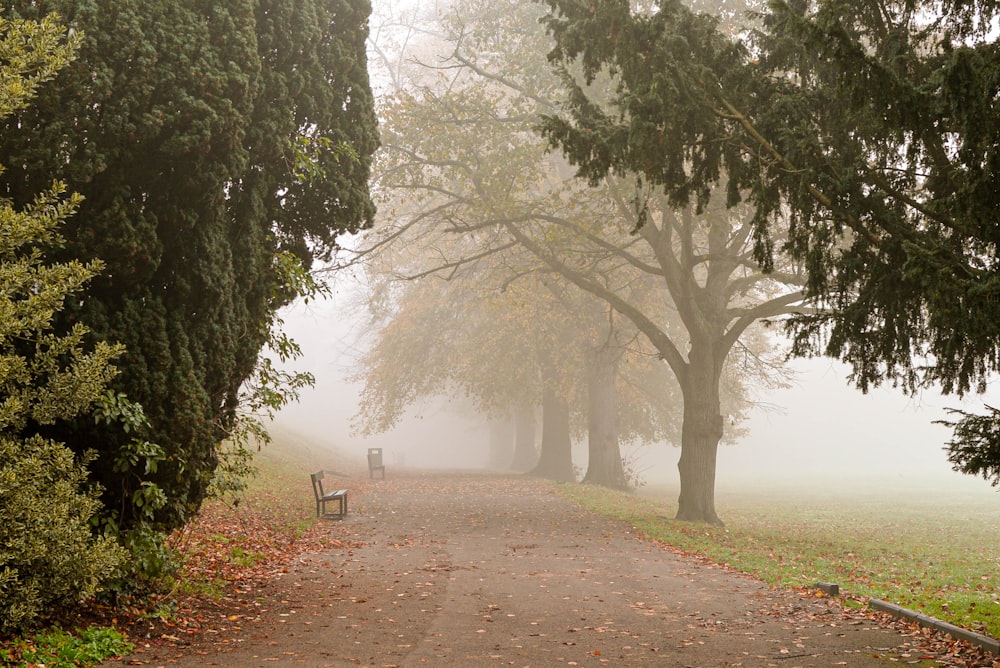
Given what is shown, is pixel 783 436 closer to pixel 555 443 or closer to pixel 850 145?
pixel 555 443

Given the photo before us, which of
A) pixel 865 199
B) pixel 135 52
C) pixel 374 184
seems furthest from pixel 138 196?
pixel 374 184

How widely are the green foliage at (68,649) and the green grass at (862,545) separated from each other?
280 inches

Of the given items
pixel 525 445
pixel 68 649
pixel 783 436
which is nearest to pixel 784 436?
pixel 783 436

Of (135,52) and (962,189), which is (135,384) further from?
(962,189)

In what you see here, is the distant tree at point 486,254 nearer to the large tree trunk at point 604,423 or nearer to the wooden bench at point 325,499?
the large tree trunk at point 604,423

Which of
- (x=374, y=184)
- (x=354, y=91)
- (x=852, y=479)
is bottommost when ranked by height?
(x=852, y=479)

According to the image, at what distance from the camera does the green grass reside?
9.77 m

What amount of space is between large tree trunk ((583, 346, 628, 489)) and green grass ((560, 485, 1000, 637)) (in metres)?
2.37

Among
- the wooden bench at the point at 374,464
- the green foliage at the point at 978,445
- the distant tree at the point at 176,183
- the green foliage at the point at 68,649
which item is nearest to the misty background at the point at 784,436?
the wooden bench at the point at 374,464

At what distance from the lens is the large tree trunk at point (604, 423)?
88.5ft

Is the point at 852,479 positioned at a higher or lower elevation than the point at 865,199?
lower

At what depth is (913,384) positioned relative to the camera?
824 centimetres

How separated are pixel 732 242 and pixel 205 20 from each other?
13663 millimetres

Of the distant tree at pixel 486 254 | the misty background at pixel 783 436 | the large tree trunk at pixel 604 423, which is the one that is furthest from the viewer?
the misty background at pixel 783 436
